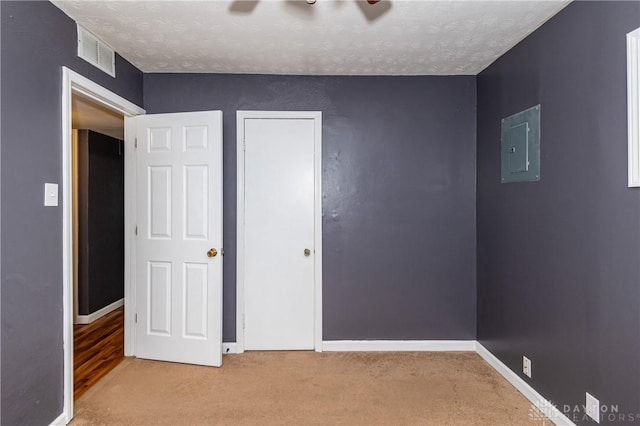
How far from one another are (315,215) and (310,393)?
145 cm

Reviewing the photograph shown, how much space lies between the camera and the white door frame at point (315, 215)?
3211 mm

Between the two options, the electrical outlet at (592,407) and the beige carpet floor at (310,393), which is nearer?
the electrical outlet at (592,407)

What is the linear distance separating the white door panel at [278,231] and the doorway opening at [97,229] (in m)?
1.40

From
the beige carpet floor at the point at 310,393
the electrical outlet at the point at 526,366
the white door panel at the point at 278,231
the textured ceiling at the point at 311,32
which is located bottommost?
the beige carpet floor at the point at 310,393

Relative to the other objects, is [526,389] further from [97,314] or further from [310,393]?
[97,314]

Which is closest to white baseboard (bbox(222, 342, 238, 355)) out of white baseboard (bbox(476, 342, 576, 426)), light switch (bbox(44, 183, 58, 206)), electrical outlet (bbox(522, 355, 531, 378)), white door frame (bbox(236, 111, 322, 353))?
white door frame (bbox(236, 111, 322, 353))

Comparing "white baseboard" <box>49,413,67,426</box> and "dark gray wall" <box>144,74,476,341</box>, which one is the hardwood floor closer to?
"white baseboard" <box>49,413,67,426</box>

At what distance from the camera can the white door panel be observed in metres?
3.24

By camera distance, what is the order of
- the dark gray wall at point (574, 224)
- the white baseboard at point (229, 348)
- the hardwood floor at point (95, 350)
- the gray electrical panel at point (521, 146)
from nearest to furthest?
the dark gray wall at point (574, 224)
the gray electrical panel at point (521, 146)
the hardwood floor at point (95, 350)
the white baseboard at point (229, 348)

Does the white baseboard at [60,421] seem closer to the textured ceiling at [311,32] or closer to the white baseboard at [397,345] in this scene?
the white baseboard at [397,345]

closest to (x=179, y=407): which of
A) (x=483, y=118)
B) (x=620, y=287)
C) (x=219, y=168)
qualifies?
(x=219, y=168)

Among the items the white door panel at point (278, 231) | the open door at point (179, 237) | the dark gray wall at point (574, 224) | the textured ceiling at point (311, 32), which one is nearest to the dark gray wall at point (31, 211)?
the textured ceiling at point (311, 32)

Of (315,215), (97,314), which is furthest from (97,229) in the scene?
(315,215)

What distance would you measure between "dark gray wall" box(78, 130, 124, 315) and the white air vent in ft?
6.66
